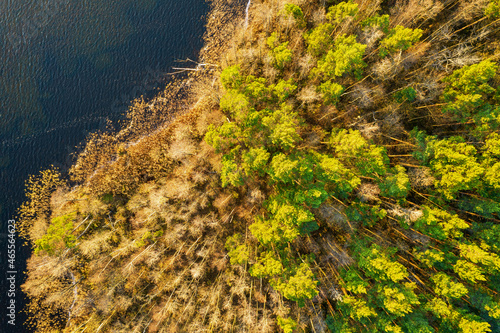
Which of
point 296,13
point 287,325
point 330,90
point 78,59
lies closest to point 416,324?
point 287,325

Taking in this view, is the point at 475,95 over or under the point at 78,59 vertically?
under

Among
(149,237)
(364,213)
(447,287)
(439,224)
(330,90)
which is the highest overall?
(330,90)

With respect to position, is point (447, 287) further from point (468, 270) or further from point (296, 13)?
point (296, 13)

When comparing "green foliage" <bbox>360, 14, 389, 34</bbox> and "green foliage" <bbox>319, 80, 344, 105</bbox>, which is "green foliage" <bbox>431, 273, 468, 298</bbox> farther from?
"green foliage" <bbox>360, 14, 389, 34</bbox>

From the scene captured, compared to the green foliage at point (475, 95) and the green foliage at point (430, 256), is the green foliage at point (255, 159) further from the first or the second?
the green foliage at point (475, 95)

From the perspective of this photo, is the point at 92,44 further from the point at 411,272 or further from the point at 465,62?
the point at 411,272

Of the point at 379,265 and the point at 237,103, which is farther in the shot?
the point at 237,103

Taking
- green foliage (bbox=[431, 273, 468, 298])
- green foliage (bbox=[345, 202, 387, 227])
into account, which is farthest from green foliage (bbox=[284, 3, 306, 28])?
green foliage (bbox=[431, 273, 468, 298])

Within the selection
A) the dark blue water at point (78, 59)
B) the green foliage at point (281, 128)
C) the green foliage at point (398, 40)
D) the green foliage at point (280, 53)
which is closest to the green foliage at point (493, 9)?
the green foliage at point (398, 40)
